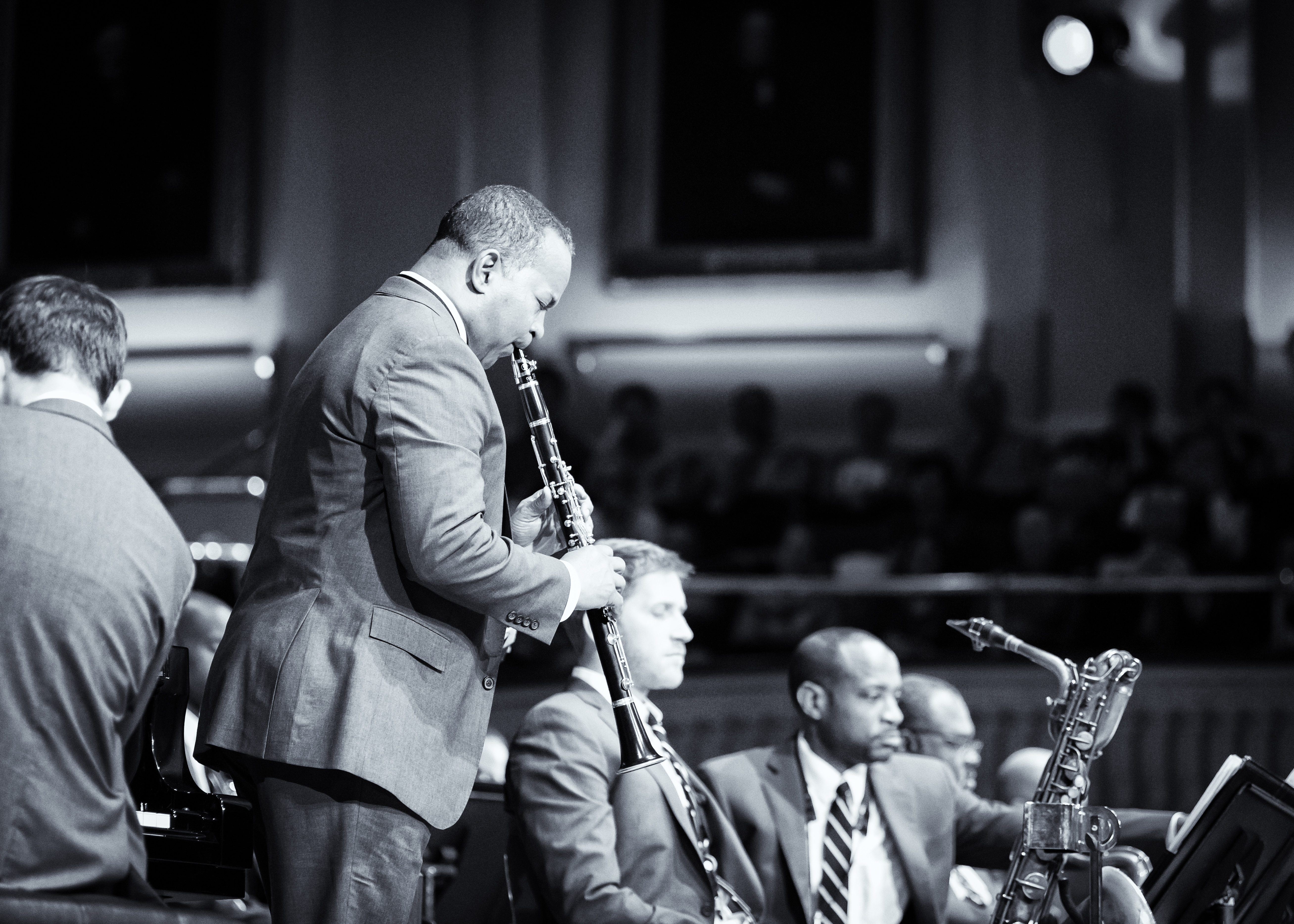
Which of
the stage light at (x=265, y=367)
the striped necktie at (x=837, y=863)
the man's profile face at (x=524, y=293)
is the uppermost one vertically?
the man's profile face at (x=524, y=293)

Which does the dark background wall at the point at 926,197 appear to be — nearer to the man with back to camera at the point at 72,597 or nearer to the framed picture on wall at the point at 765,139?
the framed picture on wall at the point at 765,139

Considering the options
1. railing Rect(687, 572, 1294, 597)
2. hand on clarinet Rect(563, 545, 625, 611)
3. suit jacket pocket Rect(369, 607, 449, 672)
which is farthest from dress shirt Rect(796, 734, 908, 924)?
railing Rect(687, 572, 1294, 597)

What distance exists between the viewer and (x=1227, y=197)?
1080 centimetres

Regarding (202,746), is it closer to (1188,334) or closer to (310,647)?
(310,647)

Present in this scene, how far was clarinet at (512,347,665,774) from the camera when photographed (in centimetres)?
318

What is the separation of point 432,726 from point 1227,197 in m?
9.20

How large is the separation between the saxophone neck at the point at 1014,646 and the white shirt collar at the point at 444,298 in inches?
51.7

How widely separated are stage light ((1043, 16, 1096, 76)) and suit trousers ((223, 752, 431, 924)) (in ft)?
23.2

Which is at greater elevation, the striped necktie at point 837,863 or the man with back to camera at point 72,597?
the man with back to camera at point 72,597

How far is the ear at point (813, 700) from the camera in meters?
4.19

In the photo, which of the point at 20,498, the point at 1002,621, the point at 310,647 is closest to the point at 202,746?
the point at 310,647

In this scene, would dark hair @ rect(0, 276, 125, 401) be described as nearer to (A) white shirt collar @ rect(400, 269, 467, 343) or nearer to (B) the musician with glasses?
(A) white shirt collar @ rect(400, 269, 467, 343)

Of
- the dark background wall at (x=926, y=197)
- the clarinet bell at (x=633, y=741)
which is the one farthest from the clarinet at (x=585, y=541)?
the dark background wall at (x=926, y=197)

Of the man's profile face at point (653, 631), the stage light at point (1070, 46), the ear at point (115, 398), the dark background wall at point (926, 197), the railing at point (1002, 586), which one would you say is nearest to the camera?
the ear at point (115, 398)
